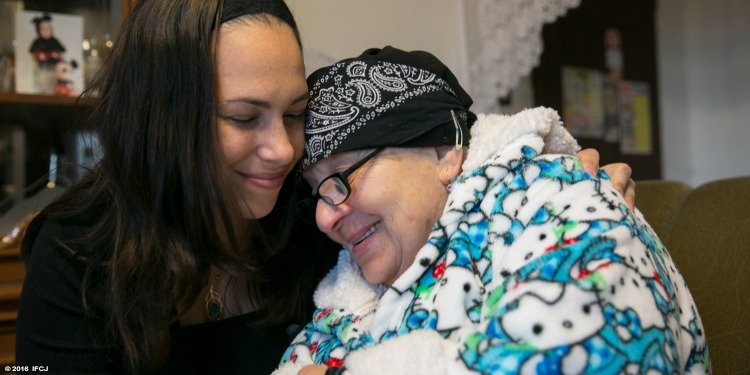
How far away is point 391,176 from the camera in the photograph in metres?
1.13

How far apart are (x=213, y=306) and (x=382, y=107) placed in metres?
0.53

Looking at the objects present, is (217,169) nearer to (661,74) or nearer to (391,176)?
(391,176)

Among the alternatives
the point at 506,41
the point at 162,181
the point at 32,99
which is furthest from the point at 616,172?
the point at 32,99

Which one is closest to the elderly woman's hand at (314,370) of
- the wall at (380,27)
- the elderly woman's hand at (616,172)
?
the elderly woman's hand at (616,172)

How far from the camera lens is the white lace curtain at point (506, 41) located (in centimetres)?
231

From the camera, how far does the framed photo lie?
194 centimetres

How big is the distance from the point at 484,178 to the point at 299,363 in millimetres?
491

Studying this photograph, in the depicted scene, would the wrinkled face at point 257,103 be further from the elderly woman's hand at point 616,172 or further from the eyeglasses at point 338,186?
the elderly woman's hand at point 616,172

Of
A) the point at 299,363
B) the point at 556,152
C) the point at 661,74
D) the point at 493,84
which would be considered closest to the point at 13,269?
the point at 299,363

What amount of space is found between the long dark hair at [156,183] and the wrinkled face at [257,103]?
24 millimetres

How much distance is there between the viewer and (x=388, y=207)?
1.13m

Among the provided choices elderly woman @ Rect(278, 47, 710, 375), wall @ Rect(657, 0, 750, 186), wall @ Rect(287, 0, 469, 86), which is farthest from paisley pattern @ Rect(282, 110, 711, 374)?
wall @ Rect(657, 0, 750, 186)

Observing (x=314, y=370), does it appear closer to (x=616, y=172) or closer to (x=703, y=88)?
(x=616, y=172)

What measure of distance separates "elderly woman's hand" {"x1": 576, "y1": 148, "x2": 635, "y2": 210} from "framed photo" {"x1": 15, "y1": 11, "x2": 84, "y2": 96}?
158 centimetres
